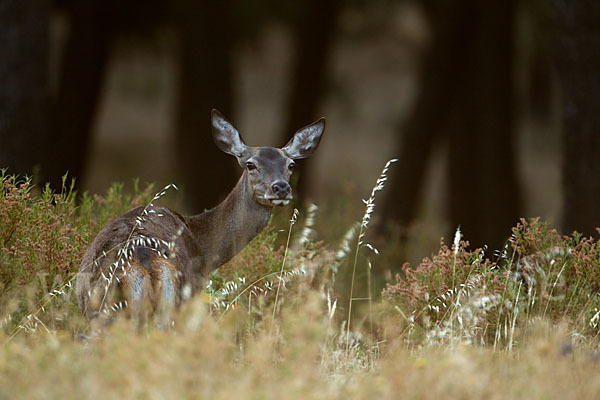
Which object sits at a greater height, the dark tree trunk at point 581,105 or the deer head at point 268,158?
the dark tree trunk at point 581,105

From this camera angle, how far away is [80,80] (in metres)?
12.4

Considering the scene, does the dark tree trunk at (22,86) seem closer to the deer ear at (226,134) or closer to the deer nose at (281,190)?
the deer ear at (226,134)

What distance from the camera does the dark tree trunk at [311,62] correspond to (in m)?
14.4

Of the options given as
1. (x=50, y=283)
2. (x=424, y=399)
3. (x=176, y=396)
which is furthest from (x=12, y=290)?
(x=424, y=399)

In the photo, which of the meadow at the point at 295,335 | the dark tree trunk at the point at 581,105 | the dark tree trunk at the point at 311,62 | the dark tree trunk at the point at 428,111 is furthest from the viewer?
the dark tree trunk at the point at 311,62

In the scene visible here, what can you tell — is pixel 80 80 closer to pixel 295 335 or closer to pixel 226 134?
pixel 226 134

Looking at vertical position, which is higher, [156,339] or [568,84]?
[568,84]

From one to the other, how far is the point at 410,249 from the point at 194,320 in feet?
23.1

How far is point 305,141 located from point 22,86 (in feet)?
10.2

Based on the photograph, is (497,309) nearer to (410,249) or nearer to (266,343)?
(266,343)

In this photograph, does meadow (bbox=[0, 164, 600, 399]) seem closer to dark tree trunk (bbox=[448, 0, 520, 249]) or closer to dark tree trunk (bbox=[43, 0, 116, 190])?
dark tree trunk (bbox=[448, 0, 520, 249])

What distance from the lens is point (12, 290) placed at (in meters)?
5.57

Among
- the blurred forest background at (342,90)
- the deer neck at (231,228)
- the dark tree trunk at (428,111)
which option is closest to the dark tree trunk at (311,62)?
the blurred forest background at (342,90)

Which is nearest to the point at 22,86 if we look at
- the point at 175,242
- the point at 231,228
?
the point at 231,228
